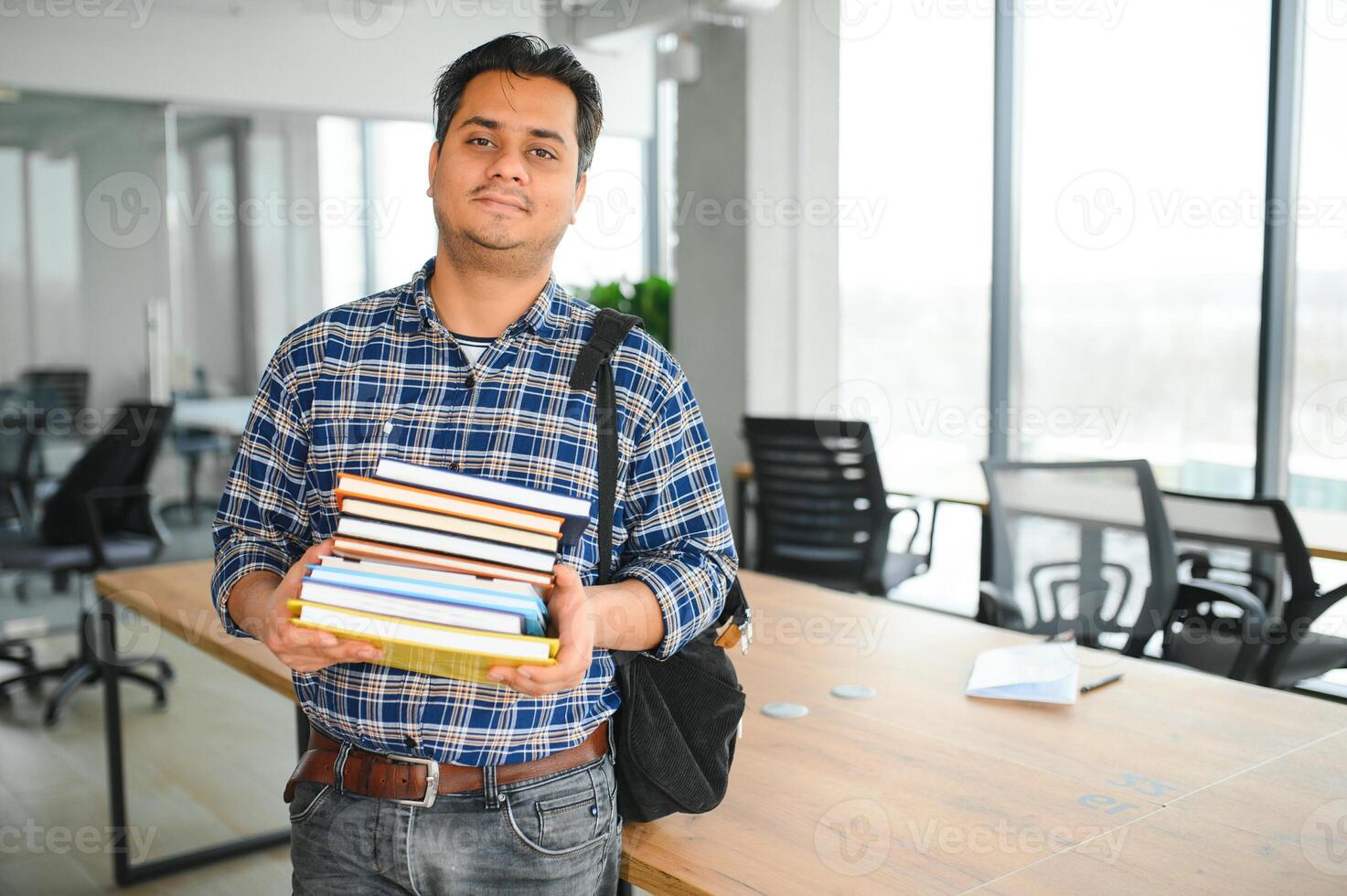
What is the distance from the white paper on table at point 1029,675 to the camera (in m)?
1.95

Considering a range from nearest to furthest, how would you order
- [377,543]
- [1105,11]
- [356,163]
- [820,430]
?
[377,543] → [820,430] → [1105,11] → [356,163]

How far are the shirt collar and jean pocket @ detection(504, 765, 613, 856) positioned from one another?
0.53m

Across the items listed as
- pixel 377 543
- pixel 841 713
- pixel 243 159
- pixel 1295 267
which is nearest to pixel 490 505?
pixel 377 543

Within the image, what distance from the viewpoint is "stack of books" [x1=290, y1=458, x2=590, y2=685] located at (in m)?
1.08

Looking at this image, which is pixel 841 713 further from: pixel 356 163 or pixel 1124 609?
pixel 356 163

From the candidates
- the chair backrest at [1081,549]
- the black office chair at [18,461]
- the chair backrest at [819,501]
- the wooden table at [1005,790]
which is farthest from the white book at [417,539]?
the black office chair at [18,461]

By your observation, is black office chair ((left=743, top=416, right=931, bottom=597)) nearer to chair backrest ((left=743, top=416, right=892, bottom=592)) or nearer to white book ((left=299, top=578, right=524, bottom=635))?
chair backrest ((left=743, top=416, right=892, bottom=592))

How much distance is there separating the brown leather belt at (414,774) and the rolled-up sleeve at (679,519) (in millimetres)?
186

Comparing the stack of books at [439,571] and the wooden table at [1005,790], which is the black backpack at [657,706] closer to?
the wooden table at [1005,790]

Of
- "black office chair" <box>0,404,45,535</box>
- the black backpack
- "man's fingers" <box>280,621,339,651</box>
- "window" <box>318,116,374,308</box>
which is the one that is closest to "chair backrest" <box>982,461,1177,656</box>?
the black backpack

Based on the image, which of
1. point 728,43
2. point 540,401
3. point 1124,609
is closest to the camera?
point 540,401

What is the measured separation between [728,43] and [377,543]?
4.84 meters

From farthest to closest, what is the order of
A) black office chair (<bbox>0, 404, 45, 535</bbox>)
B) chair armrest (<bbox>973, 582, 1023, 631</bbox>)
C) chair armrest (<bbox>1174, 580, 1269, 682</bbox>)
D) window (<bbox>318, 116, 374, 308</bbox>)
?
window (<bbox>318, 116, 374, 308</bbox>)
black office chair (<bbox>0, 404, 45, 535</bbox>)
chair armrest (<bbox>973, 582, 1023, 631</bbox>)
chair armrest (<bbox>1174, 580, 1269, 682</bbox>)

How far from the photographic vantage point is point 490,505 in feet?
3.67
